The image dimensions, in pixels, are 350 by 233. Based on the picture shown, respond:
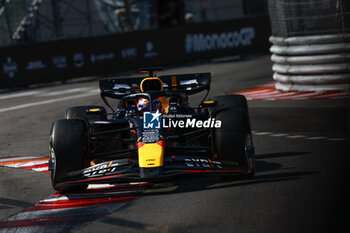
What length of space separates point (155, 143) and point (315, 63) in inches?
334

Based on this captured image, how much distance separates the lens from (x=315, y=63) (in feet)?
48.9

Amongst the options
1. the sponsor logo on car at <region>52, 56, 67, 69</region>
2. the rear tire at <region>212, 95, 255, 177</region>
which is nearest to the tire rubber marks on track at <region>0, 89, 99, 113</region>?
the sponsor logo on car at <region>52, 56, 67, 69</region>

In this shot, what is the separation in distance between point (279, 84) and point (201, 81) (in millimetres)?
7088

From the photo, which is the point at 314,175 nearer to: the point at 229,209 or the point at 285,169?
the point at 285,169

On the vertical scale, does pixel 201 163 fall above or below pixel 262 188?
above

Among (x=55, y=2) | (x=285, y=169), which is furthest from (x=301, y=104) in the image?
(x=55, y=2)

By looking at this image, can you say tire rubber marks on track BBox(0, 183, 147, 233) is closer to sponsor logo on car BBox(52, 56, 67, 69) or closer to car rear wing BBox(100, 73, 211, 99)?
car rear wing BBox(100, 73, 211, 99)

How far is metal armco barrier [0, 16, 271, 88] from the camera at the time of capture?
21844mm

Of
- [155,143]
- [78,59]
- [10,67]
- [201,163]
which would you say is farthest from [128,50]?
[201,163]

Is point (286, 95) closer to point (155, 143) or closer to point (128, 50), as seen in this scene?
point (155, 143)

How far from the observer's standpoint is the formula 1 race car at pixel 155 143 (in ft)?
23.1

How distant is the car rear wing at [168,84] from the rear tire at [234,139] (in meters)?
1.66

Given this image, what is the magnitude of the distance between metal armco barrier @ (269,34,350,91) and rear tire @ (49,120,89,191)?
27.9 feet

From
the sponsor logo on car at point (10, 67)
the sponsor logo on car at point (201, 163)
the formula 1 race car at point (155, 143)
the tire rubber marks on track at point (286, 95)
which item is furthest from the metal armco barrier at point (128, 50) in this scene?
the sponsor logo on car at point (201, 163)
